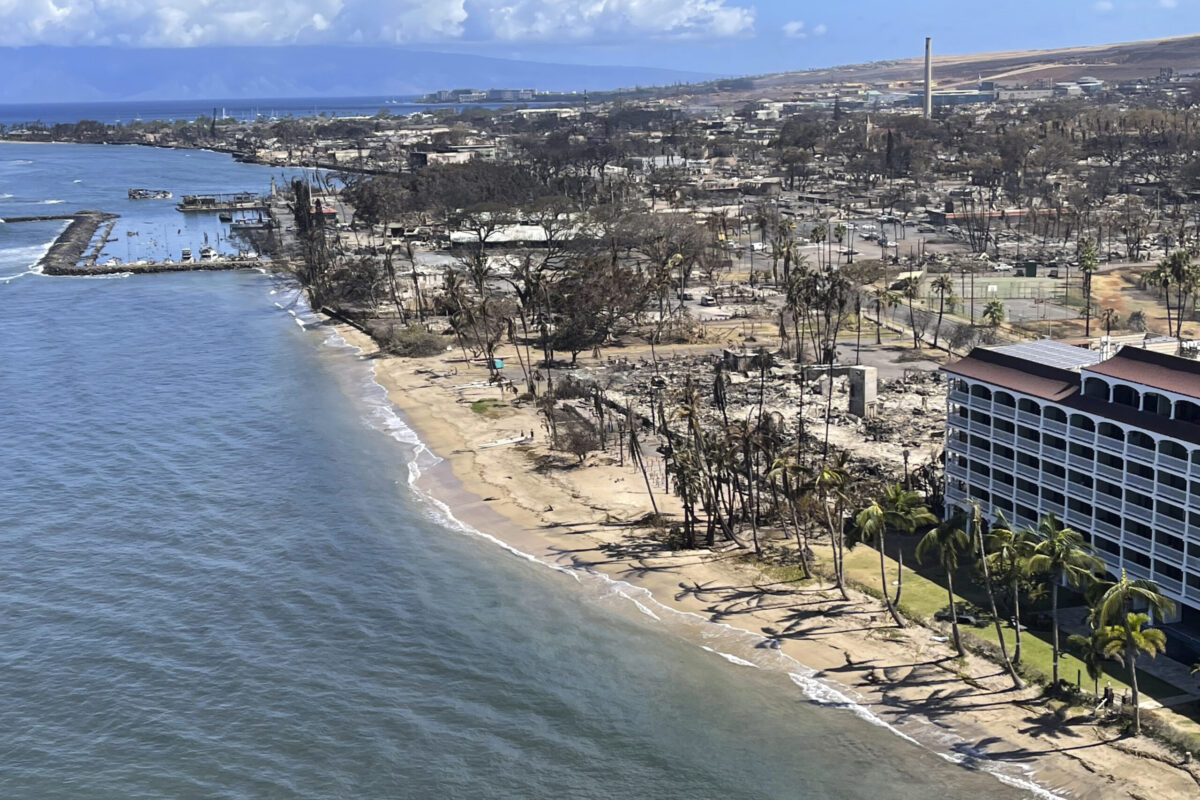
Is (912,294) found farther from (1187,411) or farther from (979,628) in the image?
(1187,411)

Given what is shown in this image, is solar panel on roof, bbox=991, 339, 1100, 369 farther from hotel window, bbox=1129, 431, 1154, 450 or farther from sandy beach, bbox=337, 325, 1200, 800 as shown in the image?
sandy beach, bbox=337, 325, 1200, 800

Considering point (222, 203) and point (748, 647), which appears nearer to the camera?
point (748, 647)

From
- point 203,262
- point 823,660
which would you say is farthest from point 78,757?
point 203,262

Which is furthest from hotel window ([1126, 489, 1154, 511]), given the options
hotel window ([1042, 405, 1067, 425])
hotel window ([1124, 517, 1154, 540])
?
hotel window ([1042, 405, 1067, 425])

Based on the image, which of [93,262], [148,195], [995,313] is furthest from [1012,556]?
[148,195]

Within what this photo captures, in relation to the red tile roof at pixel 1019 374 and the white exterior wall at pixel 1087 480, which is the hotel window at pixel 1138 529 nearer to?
the white exterior wall at pixel 1087 480

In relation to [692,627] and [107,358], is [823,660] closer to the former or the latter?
[692,627]
